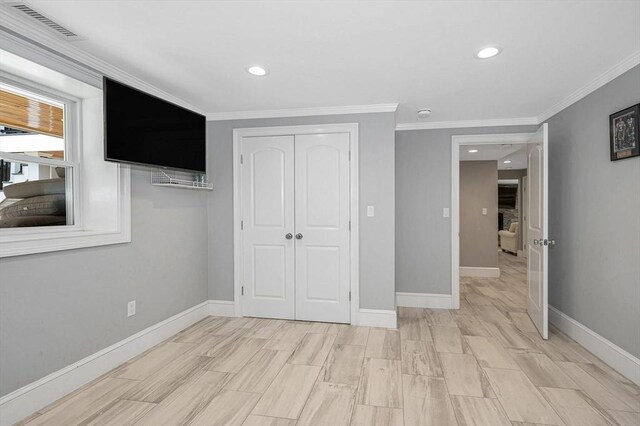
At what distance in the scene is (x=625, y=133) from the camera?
7.95 feet

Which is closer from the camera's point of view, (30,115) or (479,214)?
(30,115)

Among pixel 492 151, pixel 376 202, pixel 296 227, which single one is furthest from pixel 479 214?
pixel 296 227

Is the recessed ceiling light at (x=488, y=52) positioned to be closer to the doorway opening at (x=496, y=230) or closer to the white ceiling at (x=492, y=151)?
the doorway opening at (x=496, y=230)

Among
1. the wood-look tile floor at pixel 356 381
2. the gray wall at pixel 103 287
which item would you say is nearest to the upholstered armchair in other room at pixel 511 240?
the wood-look tile floor at pixel 356 381

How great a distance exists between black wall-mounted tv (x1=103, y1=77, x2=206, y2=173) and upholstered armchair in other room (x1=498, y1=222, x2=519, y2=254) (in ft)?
27.1

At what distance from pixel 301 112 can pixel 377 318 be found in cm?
233

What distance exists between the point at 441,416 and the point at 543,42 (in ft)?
7.87

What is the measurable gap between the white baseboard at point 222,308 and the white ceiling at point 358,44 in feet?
7.37

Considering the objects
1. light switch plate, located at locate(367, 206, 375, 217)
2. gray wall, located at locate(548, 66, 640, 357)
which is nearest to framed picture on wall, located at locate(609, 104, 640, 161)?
gray wall, located at locate(548, 66, 640, 357)

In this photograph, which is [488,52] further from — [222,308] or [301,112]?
[222,308]

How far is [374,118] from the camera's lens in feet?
11.4

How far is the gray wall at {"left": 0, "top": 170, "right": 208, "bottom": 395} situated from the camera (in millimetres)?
1958

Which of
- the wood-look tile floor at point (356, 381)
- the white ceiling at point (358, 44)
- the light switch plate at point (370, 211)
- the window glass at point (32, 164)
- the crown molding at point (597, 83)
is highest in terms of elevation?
the white ceiling at point (358, 44)

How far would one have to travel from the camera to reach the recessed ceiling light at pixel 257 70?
2.52 metres
